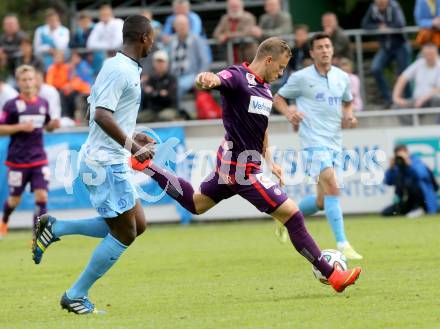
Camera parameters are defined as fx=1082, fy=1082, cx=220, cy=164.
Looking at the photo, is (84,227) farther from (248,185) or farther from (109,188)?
(248,185)

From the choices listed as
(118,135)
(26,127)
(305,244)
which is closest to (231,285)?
(305,244)

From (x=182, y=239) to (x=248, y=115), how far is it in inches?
259

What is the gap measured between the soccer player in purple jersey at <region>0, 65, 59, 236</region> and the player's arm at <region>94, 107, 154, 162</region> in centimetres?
774

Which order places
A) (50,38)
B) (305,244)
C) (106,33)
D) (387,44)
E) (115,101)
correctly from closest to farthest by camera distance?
(115,101), (305,244), (387,44), (106,33), (50,38)

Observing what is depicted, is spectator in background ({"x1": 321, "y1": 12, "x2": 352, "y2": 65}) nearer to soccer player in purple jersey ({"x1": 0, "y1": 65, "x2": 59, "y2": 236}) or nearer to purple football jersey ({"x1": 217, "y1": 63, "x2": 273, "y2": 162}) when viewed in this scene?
soccer player in purple jersey ({"x1": 0, "y1": 65, "x2": 59, "y2": 236})

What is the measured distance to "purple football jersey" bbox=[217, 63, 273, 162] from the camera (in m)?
9.39

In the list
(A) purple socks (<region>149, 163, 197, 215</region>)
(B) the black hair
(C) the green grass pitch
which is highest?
(B) the black hair

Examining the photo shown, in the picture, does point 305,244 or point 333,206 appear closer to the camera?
point 305,244

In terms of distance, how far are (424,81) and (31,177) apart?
7216mm

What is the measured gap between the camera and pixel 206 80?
336 inches

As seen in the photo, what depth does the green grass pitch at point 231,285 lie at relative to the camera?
815 centimetres

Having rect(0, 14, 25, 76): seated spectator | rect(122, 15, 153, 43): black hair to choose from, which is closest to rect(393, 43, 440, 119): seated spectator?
rect(0, 14, 25, 76): seated spectator

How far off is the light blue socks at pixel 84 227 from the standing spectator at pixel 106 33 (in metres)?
11.8

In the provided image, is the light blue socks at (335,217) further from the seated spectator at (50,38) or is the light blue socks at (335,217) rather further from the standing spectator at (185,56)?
the seated spectator at (50,38)
